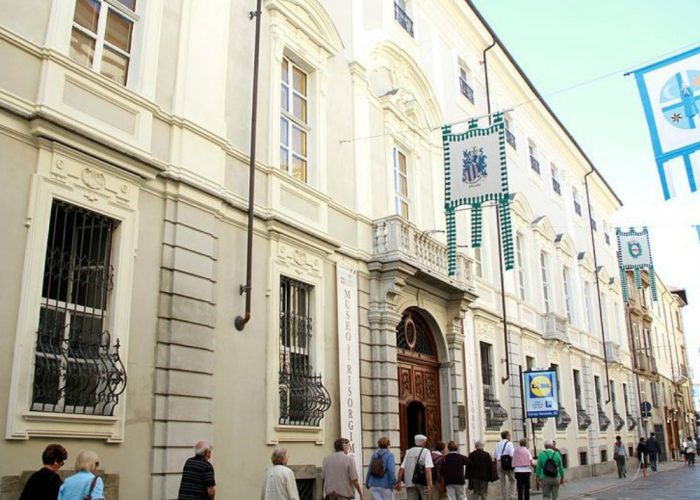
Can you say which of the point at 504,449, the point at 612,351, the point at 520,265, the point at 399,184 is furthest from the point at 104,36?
the point at 612,351

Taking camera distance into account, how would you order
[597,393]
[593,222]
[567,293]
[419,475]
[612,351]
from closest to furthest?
[419,475] → [567,293] → [597,393] → [612,351] → [593,222]

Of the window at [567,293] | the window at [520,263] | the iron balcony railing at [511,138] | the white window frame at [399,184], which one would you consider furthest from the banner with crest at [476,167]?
the window at [567,293]

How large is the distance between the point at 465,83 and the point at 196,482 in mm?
17334

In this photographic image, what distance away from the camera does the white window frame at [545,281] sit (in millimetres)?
26103

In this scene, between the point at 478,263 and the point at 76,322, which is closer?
the point at 76,322

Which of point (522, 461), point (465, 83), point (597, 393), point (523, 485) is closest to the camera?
point (523, 485)

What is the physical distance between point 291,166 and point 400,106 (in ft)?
16.5

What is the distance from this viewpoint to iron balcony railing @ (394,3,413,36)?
59.1 ft

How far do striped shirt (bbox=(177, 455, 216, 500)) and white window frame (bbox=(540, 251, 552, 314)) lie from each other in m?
19.9

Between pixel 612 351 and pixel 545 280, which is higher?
pixel 545 280

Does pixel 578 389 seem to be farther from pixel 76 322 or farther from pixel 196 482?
pixel 76 322

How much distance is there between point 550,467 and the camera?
47.6 ft

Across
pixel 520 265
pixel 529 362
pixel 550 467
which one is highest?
pixel 520 265

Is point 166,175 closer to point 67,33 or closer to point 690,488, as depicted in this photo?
point 67,33
